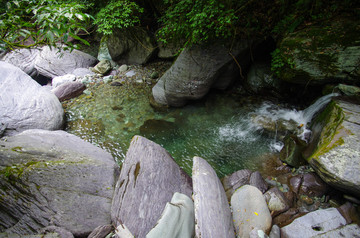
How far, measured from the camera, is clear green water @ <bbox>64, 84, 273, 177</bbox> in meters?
4.35

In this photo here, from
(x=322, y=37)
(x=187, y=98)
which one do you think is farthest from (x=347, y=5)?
(x=187, y=98)

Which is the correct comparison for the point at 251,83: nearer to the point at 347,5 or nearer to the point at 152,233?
the point at 347,5

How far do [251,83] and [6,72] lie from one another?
6904 millimetres

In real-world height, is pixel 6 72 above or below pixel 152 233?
above

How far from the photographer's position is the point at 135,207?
2.56 meters

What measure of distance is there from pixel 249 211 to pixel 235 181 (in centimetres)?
72

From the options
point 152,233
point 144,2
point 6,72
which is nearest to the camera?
point 152,233

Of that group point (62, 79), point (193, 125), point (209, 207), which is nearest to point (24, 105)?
point (62, 79)

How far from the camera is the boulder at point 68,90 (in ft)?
20.5

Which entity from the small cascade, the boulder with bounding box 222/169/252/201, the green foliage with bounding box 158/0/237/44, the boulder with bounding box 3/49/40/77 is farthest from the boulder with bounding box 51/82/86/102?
the small cascade

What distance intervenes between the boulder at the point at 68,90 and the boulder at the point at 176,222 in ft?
18.1

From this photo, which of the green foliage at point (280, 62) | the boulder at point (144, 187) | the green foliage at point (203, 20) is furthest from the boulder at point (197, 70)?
the boulder at point (144, 187)

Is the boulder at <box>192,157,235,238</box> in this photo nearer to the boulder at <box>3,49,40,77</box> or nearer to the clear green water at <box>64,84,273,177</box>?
the clear green water at <box>64,84,273,177</box>

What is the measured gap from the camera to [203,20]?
405cm
